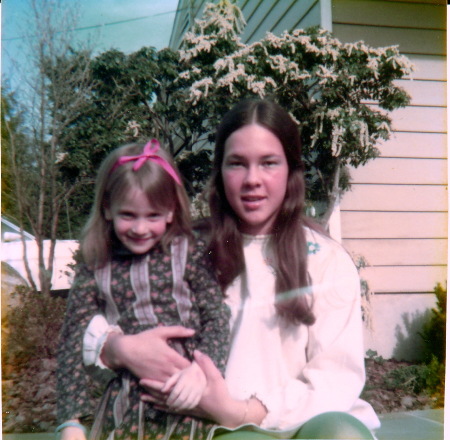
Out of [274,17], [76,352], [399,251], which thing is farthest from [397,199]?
[76,352]

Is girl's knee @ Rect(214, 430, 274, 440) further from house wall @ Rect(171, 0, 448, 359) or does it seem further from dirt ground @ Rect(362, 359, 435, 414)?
house wall @ Rect(171, 0, 448, 359)

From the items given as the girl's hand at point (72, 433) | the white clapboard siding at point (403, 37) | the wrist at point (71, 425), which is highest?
the white clapboard siding at point (403, 37)

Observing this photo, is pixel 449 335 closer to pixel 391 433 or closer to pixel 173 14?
pixel 391 433

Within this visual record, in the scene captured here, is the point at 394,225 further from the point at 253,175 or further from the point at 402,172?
the point at 253,175

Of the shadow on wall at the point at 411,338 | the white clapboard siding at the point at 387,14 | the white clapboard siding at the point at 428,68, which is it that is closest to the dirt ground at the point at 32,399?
the shadow on wall at the point at 411,338

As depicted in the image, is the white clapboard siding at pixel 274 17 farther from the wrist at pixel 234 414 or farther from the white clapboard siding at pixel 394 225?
the wrist at pixel 234 414

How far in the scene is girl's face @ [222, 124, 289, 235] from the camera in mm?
1148

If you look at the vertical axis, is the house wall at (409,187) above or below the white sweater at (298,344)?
above

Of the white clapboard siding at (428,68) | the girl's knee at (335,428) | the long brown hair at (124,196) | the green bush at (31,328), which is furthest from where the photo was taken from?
the white clapboard siding at (428,68)

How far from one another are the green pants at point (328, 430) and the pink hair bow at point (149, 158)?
0.60 meters

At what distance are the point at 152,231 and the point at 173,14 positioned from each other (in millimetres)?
615

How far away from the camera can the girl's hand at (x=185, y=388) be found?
1030mm

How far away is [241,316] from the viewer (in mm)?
1180

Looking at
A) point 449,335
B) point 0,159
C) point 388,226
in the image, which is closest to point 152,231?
point 0,159
